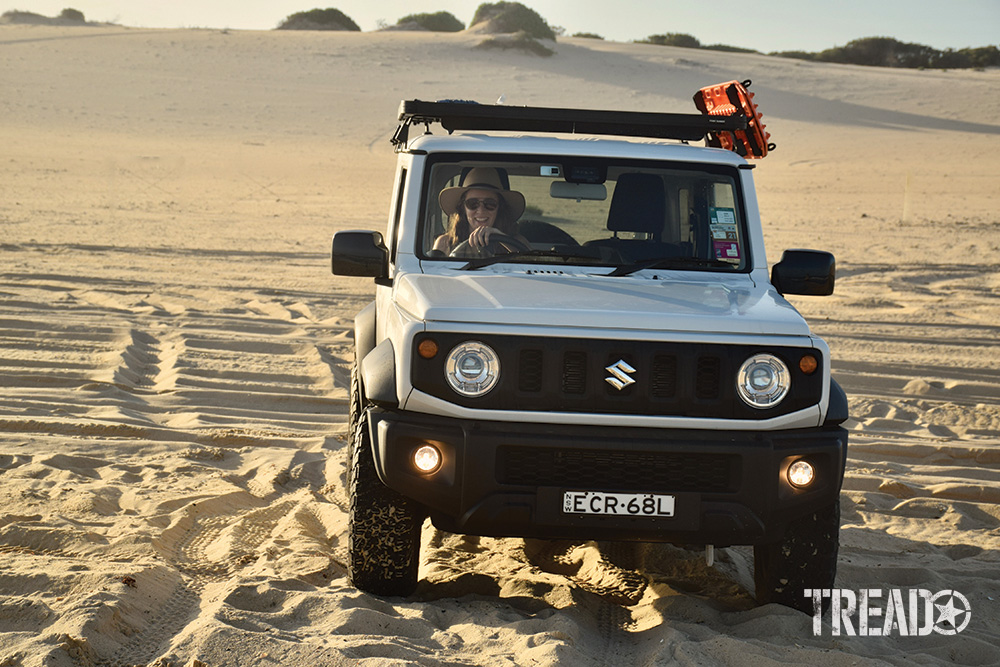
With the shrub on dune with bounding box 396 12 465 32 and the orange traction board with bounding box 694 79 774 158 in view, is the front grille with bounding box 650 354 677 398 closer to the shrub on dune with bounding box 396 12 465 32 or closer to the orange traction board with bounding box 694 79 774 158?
the orange traction board with bounding box 694 79 774 158

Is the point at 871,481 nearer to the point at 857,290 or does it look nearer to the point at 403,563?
the point at 403,563

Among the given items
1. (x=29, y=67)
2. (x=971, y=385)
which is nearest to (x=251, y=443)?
(x=971, y=385)

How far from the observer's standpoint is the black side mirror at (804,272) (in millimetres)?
4633

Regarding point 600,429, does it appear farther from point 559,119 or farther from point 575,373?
point 559,119

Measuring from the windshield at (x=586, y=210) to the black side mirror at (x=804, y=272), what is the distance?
202 millimetres

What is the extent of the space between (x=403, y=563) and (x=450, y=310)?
1050 millimetres

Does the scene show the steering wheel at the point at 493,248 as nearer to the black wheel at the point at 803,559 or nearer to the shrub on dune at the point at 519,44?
the black wheel at the point at 803,559

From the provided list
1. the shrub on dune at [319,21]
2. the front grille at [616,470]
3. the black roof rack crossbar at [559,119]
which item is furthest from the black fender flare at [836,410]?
the shrub on dune at [319,21]

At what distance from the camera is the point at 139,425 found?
Answer: 6.64 m

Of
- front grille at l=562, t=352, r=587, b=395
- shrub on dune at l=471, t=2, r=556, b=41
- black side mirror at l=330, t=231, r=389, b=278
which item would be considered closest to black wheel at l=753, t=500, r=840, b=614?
front grille at l=562, t=352, r=587, b=395

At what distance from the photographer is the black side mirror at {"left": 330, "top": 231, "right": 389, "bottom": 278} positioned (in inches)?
184

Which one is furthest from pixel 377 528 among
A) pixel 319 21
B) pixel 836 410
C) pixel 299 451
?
pixel 319 21

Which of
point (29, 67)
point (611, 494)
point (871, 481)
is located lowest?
point (871, 481)

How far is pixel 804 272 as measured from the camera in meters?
4.64
